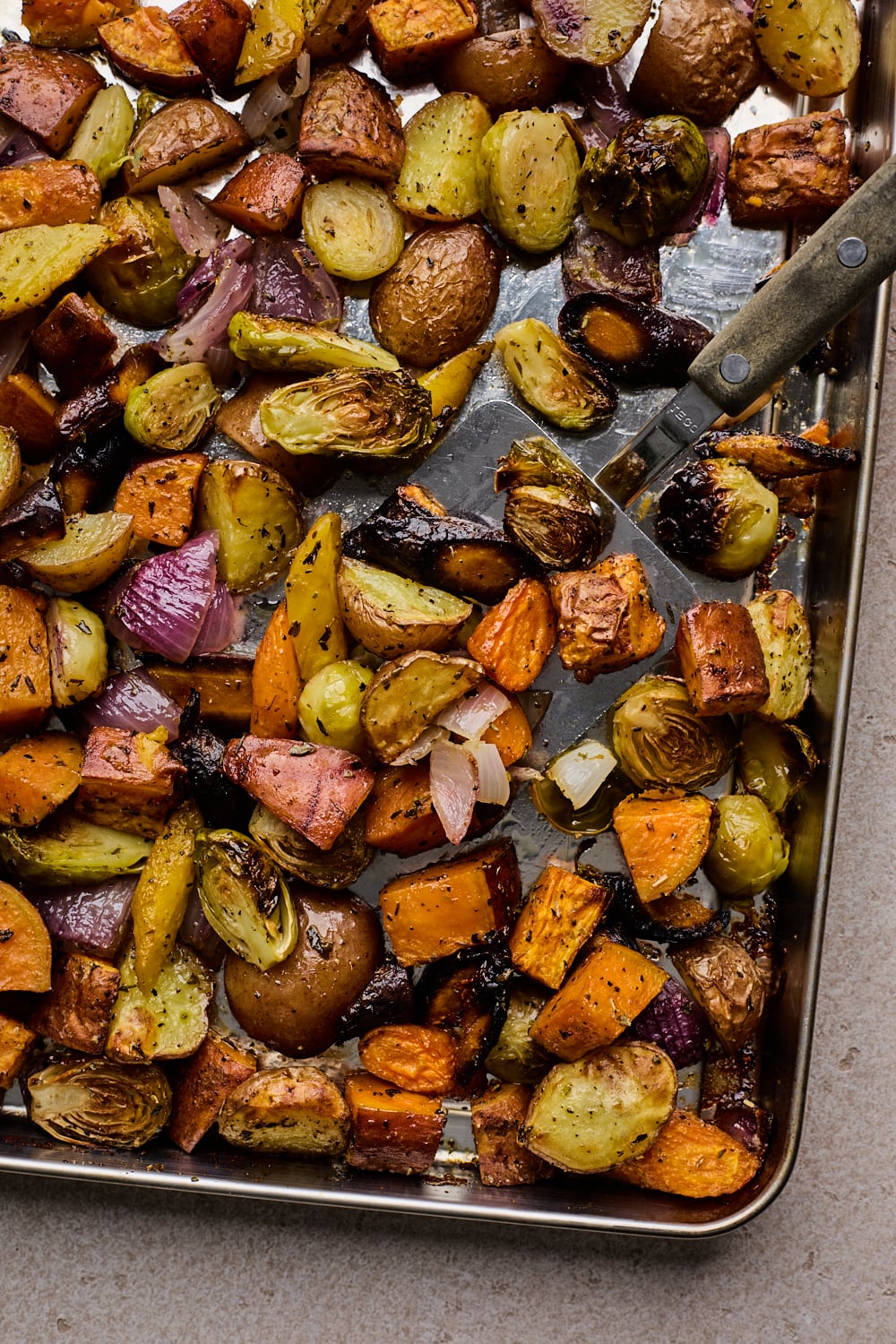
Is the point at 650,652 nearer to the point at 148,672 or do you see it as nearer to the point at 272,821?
the point at 272,821

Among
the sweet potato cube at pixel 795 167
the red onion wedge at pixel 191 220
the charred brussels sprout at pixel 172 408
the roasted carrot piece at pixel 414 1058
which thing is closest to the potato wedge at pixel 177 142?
the red onion wedge at pixel 191 220

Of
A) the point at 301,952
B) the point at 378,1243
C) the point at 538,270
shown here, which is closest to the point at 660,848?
the point at 301,952

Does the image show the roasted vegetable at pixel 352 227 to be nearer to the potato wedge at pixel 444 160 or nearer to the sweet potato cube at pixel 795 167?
the potato wedge at pixel 444 160

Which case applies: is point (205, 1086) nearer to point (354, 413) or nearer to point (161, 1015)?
point (161, 1015)

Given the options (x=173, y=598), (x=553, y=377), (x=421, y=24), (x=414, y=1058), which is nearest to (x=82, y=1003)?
(x=414, y=1058)

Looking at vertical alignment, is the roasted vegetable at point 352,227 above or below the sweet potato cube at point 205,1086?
above

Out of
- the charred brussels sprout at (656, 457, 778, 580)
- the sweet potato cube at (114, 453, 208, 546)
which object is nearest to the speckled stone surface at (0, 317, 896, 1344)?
the charred brussels sprout at (656, 457, 778, 580)

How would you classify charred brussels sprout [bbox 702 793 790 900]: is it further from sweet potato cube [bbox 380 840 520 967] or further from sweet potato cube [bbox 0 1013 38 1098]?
sweet potato cube [bbox 0 1013 38 1098]
